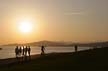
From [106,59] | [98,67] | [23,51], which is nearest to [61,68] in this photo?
[98,67]

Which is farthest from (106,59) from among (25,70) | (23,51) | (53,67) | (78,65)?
(23,51)

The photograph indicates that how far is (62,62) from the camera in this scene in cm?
3288

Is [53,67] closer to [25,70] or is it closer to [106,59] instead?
[25,70]

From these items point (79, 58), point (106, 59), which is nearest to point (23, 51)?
point (79, 58)

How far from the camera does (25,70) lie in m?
30.1

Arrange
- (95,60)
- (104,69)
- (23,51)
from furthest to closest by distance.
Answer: (23,51) → (95,60) → (104,69)

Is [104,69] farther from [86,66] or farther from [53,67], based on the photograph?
[53,67]

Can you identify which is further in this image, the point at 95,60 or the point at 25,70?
the point at 95,60

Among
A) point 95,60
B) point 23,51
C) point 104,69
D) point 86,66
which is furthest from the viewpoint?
point 23,51

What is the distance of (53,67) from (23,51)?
14260 millimetres

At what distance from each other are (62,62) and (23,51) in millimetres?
12011

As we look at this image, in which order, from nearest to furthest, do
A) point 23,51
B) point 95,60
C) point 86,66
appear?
point 86,66 < point 95,60 < point 23,51

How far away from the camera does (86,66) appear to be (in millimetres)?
29391

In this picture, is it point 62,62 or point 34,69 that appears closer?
point 34,69
